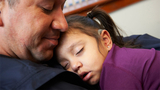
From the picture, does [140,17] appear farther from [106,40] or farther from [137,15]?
[106,40]

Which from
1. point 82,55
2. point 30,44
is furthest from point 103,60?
point 30,44

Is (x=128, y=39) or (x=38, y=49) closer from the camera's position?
(x=38, y=49)

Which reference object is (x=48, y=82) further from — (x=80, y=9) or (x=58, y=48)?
(x=80, y=9)

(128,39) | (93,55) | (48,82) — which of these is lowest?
(128,39)

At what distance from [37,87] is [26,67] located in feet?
0.36

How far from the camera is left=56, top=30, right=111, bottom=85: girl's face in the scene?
A: 2.69 ft

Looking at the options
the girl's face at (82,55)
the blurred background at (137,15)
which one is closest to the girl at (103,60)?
the girl's face at (82,55)

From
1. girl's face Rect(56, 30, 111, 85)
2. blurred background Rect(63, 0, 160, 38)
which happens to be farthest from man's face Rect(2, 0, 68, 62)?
blurred background Rect(63, 0, 160, 38)

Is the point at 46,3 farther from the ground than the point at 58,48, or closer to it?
farther from the ground

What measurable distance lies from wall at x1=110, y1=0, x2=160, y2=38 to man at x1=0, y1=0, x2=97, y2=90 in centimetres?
140

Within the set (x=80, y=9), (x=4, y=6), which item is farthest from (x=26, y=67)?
(x=80, y=9)

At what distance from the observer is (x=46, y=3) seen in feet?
2.02

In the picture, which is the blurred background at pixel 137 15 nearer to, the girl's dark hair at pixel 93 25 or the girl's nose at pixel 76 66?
the girl's dark hair at pixel 93 25

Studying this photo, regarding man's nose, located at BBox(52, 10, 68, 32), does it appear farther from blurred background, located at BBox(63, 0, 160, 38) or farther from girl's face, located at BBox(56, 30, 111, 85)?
blurred background, located at BBox(63, 0, 160, 38)
